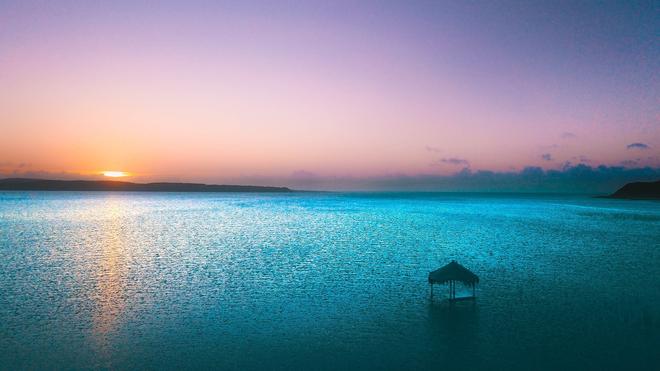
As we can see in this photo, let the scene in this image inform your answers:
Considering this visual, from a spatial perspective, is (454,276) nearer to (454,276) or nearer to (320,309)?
(454,276)

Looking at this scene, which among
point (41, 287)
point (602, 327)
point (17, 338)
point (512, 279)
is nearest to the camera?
point (17, 338)

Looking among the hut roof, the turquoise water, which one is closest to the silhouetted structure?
the hut roof

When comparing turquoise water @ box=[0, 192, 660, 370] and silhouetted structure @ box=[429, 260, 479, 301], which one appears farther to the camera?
silhouetted structure @ box=[429, 260, 479, 301]

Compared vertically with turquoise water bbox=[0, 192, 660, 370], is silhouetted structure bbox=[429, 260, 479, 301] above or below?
above

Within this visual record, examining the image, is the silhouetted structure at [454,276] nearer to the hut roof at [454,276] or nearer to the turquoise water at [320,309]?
the hut roof at [454,276]

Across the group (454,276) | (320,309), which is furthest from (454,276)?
(320,309)

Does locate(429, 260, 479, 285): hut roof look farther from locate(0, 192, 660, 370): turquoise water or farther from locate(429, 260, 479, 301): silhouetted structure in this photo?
locate(0, 192, 660, 370): turquoise water

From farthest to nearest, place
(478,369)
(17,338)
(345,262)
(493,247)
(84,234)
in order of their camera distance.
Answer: (84,234) → (493,247) → (345,262) → (17,338) → (478,369)

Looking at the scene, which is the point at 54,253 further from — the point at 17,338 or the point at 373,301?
the point at 373,301

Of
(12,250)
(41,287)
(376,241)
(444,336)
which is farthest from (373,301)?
(12,250)
